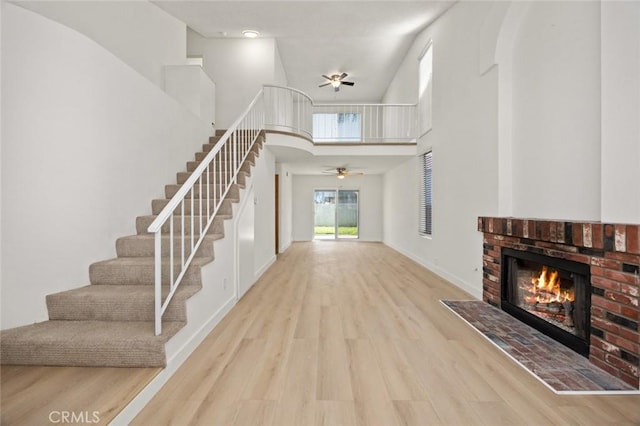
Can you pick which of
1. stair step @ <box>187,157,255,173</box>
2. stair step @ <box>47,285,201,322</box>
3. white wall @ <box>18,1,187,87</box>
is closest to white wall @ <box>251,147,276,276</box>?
stair step @ <box>187,157,255,173</box>

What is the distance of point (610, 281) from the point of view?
201cm

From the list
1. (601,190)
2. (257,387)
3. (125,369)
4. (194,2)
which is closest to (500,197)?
(601,190)

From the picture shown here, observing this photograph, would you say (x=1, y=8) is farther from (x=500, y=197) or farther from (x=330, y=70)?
(x=330, y=70)

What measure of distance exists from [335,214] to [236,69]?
5.86m

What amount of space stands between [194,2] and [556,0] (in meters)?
5.16

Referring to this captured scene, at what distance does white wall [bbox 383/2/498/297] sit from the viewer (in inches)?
141

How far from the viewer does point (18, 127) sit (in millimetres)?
2141

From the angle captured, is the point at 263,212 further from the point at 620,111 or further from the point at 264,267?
the point at 620,111

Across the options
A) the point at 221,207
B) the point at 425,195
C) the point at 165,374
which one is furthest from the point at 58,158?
the point at 425,195

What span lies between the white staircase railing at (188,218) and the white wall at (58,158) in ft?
1.78

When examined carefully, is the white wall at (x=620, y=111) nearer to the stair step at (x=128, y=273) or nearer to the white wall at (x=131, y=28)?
the stair step at (x=128, y=273)

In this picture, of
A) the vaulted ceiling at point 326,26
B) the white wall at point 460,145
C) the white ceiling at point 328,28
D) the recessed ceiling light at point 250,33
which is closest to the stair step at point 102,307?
the white wall at point 460,145

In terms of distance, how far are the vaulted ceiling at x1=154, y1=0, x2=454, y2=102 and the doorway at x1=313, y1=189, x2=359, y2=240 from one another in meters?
4.15

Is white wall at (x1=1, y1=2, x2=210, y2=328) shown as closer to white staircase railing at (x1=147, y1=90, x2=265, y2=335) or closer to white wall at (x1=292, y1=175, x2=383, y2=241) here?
white staircase railing at (x1=147, y1=90, x2=265, y2=335)
